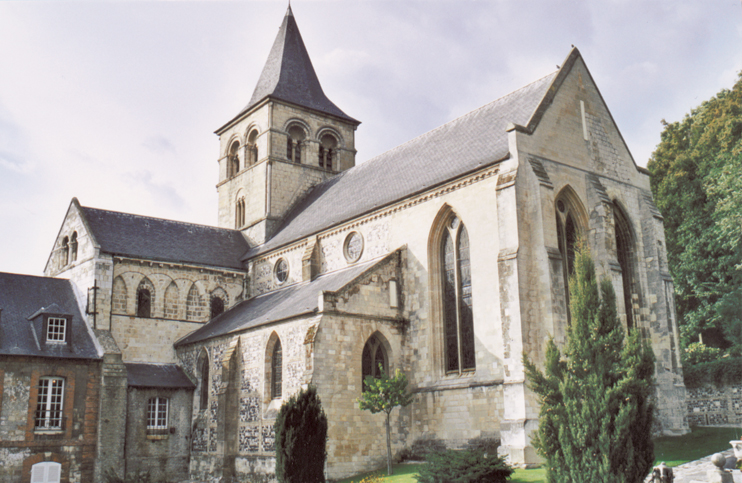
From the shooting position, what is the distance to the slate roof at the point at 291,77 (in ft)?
122

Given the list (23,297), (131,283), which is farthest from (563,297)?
(23,297)

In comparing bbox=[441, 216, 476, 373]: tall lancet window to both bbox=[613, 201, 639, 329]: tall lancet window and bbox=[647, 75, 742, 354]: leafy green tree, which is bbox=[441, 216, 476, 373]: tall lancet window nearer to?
bbox=[613, 201, 639, 329]: tall lancet window

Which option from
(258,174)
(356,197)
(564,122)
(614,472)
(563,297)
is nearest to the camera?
(614,472)

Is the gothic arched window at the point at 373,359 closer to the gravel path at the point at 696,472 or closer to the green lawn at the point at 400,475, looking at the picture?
the green lawn at the point at 400,475

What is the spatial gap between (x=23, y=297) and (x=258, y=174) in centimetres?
1339

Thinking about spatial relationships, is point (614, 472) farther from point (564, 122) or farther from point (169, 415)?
point (169, 415)

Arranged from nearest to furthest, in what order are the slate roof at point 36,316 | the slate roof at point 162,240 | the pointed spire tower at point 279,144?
the slate roof at point 36,316 → the slate roof at point 162,240 → the pointed spire tower at point 279,144

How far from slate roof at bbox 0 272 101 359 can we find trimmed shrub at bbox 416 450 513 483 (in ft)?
54.2

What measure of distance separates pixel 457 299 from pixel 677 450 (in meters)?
7.76

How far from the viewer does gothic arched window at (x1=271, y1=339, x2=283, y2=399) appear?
77.3 feet

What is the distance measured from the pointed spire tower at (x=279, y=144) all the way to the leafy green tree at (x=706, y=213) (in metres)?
17.6

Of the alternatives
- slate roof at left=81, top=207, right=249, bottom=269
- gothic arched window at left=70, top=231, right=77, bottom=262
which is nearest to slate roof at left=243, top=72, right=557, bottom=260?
slate roof at left=81, top=207, right=249, bottom=269

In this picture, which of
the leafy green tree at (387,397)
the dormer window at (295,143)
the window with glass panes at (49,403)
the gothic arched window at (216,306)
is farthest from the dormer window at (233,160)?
the leafy green tree at (387,397)

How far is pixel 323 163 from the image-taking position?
124 ft
